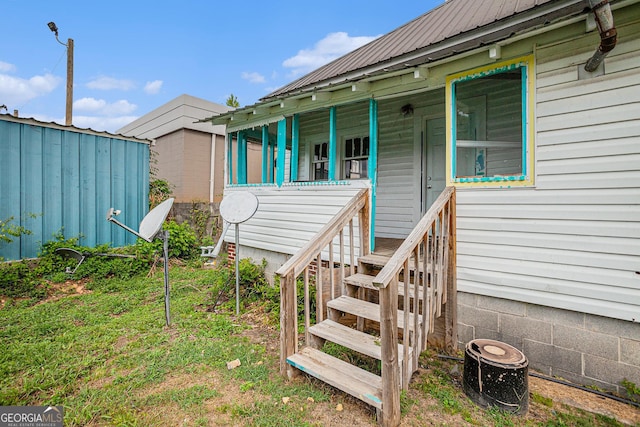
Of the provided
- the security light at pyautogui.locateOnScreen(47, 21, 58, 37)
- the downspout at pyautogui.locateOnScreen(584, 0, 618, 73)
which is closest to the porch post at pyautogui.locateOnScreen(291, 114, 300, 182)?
the downspout at pyautogui.locateOnScreen(584, 0, 618, 73)

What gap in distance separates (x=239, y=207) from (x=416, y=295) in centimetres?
281

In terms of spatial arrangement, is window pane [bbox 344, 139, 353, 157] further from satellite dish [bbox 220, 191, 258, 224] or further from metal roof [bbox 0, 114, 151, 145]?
metal roof [bbox 0, 114, 151, 145]

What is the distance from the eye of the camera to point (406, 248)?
2.41m

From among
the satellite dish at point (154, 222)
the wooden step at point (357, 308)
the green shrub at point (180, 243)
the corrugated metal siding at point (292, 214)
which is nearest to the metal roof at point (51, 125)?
the green shrub at point (180, 243)

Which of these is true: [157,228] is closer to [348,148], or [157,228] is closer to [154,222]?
[154,222]

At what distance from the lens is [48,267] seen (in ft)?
18.7

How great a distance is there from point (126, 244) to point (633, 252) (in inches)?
342

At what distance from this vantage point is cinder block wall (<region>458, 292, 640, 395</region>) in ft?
8.31

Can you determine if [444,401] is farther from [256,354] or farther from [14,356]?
[14,356]

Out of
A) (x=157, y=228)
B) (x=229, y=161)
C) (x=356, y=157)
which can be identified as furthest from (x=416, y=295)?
(x=229, y=161)

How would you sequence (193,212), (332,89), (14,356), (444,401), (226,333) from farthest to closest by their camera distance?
1. (193,212)
2. (332,89)
3. (226,333)
4. (14,356)
5. (444,401)

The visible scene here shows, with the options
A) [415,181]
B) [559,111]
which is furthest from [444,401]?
[415,181]

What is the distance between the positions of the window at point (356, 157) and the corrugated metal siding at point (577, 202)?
9.57ft

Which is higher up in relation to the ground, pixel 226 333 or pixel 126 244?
pixel 126 244
